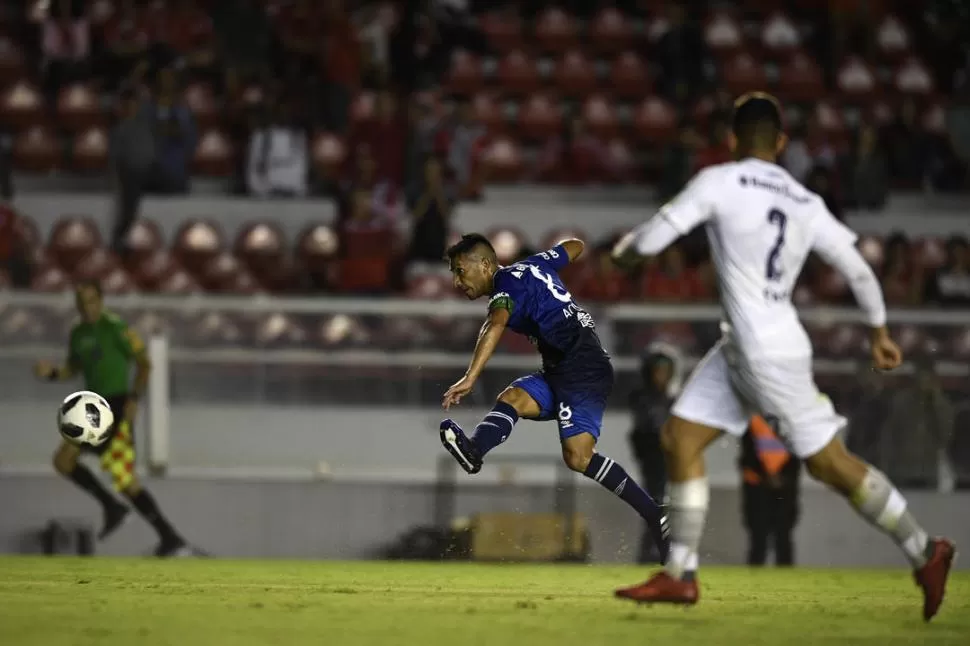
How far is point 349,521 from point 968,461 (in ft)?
15.7

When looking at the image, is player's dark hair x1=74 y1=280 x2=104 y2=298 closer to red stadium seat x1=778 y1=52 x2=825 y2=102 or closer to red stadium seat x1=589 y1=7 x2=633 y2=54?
red stadium seat x1=589 y1=7 x2=633 y2=54

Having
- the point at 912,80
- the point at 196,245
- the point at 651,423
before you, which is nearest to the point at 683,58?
the point at 912,80

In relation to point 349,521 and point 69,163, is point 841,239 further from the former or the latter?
point 69,163

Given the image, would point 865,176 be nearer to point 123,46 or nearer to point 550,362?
point 123,46

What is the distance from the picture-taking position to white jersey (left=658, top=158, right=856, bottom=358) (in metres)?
6.97

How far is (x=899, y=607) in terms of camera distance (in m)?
8.01

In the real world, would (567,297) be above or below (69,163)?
below

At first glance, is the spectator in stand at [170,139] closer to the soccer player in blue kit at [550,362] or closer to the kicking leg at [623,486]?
the soccer player in blue kit at [550,362]

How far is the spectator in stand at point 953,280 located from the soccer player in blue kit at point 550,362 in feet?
22.4

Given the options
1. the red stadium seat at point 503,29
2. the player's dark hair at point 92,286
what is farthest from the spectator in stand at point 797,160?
the player's dark hair at point 92,286

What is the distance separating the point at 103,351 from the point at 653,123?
7.78m

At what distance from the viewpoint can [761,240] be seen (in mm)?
7004

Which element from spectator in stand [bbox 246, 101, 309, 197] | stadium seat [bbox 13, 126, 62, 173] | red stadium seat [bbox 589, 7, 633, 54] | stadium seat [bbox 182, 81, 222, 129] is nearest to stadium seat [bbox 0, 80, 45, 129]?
stadium seat [bbox 13, 126, 62, 173]

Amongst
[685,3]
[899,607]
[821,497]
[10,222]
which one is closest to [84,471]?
[10,222]
